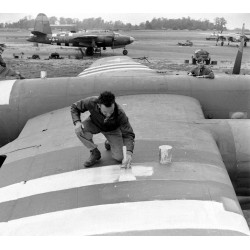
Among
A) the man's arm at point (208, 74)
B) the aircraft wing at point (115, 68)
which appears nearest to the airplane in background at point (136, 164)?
the man's arm at point (208, 74)

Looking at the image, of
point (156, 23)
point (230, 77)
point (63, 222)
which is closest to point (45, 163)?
point (63, 222)

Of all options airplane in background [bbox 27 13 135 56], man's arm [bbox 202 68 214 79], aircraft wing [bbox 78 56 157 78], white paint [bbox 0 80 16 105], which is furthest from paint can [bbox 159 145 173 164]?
airplane in background [bbox 27 13 135 56]

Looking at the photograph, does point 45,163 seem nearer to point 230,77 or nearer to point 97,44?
point 230,77

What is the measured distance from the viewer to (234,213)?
172 inches

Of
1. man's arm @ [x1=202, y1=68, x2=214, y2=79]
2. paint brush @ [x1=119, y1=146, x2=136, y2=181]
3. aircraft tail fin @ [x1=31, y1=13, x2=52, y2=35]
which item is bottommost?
aircraft tail fin @ [x1=31, y1=13, x2=52, y2=35]

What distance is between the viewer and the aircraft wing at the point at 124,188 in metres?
4.12

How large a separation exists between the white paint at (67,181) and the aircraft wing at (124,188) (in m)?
0.02

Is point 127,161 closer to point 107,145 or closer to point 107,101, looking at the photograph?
point 107,145

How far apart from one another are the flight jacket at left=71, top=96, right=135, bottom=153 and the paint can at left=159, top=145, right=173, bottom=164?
498mm

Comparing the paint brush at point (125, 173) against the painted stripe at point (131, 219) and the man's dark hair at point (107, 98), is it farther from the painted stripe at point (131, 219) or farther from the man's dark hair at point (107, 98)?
the man's dark hair at point (107, 98)

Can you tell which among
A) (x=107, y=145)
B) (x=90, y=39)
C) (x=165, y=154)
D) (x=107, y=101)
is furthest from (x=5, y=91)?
(x=90, y=39)

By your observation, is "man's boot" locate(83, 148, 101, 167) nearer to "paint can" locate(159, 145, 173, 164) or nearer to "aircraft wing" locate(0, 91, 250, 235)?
"aircraft wing" locate(0, 91, 250, 235)

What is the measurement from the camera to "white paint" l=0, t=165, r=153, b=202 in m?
5.08

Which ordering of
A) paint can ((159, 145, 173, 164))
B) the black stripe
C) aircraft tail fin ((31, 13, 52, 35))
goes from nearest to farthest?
the black stripe
paint can ((159, 145, 173, 164))
aircraft tail fin ((31, 13, 52, 35))
